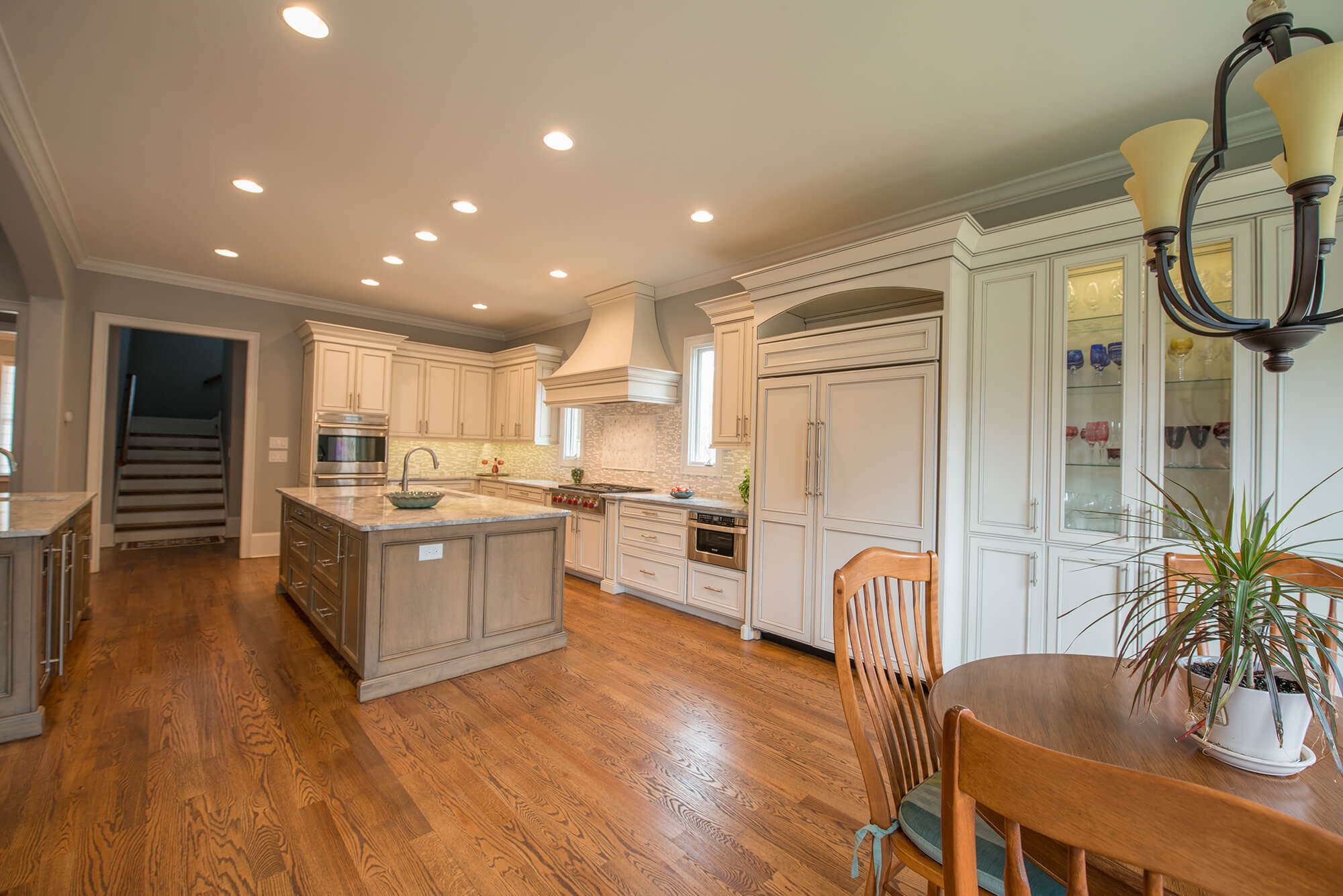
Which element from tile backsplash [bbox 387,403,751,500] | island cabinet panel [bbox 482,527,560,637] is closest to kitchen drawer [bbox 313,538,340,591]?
island cabinet panel [bbox 482,527,560,637]

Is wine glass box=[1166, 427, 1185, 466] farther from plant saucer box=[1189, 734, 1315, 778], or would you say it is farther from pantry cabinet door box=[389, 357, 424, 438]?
pantry cabinet door box=[389, 357, 424, 438]

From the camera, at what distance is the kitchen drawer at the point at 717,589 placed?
3.96m

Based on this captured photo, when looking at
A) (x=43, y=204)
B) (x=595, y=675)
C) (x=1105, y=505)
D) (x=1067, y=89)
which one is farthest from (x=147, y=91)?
(x=1105, y=505)

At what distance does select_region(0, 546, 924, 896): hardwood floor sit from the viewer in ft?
5.53

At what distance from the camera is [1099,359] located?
8.98 feet

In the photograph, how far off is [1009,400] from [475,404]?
19.6ft

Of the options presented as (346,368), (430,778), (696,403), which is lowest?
(430,778)

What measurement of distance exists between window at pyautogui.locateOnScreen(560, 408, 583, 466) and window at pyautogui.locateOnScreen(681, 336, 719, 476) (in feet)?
6.09

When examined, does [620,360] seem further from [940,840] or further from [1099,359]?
[940,840]

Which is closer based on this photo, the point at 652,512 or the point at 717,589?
the point at 717,589

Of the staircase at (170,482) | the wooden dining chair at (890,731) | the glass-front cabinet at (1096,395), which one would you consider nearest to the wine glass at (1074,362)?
A: the glass-front cabinet at (1096,395)

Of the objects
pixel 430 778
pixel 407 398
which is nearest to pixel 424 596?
pixel 430 778

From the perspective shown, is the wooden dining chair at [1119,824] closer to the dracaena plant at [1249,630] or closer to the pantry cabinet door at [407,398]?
the dracaena plant at [1249,630]

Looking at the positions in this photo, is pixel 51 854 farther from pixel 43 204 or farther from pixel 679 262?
pixel 679 262
